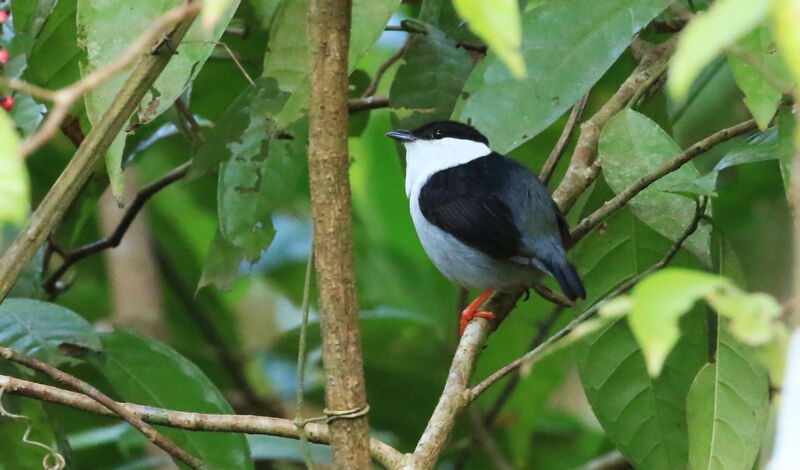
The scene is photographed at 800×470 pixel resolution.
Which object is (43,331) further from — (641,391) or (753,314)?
(753,314)

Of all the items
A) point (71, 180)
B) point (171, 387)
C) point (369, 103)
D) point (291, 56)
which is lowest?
point (171, 387)

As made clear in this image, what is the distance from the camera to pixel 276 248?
546 cm

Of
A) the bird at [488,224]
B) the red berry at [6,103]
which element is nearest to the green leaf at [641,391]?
the bird at [488,224]

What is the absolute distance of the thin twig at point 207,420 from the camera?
7.44 ft

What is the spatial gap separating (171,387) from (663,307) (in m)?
2.03

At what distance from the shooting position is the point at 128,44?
2.37 meters

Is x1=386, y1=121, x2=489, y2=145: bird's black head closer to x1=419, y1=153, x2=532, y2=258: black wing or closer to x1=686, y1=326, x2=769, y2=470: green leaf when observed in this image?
x1=419, y1=153, x2=532, y2=258: black wing

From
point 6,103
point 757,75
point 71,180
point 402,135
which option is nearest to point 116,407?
point 71,180

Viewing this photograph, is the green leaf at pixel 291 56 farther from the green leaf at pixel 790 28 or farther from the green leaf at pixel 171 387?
the green leaf at pixel 790 28

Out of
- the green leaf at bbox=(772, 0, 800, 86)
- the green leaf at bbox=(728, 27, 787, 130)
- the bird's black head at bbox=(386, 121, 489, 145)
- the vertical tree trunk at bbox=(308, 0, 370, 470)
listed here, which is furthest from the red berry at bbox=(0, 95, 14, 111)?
the green leaf at bbox=(772, 0, 800, 86)

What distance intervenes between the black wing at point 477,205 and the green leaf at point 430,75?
1.45 feet

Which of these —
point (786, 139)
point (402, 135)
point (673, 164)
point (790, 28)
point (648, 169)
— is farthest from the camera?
point (402, 135)

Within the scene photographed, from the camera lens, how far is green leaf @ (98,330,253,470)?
2.79 m

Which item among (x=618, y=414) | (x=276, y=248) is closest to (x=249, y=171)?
(x=618, y=414)
